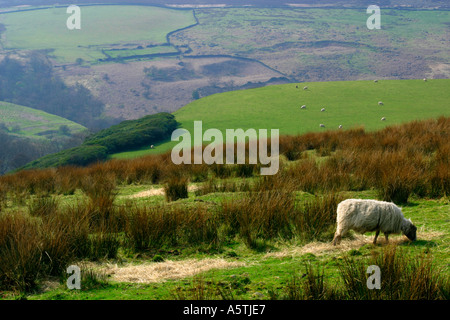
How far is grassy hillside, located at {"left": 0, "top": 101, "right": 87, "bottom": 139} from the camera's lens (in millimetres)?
82500

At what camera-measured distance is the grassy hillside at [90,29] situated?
141 metres

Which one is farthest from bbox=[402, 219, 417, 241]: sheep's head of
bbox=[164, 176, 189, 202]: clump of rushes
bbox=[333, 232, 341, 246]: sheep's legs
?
bbox=[164, 176, 189, 202]: clump of rushes

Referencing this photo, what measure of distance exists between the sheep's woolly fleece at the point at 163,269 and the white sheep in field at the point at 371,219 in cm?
119

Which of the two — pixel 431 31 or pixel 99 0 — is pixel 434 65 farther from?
pixel 99 0

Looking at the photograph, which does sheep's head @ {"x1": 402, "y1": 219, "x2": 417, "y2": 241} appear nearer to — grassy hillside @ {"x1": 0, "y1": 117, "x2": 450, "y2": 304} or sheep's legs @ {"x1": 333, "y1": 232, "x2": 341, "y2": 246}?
grassy hillside @ {"x1": 0, "y1": 117, "x2": 450, "y2": 304}

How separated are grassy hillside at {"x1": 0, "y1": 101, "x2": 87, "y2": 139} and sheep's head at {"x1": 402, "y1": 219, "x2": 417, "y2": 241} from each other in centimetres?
8197

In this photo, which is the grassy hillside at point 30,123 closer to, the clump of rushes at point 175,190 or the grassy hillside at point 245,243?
the clump of rushes at point 175,190

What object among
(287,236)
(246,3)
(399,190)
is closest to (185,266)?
(287,236)

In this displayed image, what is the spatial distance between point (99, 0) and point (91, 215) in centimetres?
21604

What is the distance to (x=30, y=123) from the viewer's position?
89.1 meters

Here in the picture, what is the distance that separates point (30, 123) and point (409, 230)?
9501 centimetres

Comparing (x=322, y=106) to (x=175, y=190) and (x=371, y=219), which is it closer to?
(x=175, y=190)

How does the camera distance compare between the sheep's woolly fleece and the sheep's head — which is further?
the sheep's head

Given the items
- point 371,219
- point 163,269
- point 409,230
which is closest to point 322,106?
point 409,230
